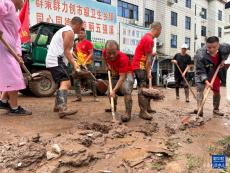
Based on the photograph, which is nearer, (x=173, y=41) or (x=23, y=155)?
(x=23, y=155)

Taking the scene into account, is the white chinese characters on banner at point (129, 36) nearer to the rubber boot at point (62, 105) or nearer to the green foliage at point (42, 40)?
the green foliage at point (42, 40)

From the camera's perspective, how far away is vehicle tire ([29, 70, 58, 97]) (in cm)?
607

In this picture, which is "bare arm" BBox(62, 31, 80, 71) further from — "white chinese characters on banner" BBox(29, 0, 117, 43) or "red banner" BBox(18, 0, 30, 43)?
"white chinese characters on banner" BBox(29, 0, 117, 43)

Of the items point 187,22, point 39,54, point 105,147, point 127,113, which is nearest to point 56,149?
point 105,147

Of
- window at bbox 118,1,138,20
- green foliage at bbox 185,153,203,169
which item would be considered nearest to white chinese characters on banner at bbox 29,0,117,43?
window at bbox 118,1,138,20

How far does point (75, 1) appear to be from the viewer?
11.1 metres

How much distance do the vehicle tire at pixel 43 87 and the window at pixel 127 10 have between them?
10541mm

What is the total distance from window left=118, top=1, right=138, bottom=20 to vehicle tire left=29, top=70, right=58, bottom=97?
1054cm

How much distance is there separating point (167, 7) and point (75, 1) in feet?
35.4

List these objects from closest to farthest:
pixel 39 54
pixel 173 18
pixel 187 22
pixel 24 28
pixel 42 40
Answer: pixel 39 54
pixel 42 40
pixel 24 28
pixel 173 18
pixel 187 22

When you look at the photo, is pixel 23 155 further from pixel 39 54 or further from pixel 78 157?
pixel 39 54

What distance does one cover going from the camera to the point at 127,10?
1537 cm

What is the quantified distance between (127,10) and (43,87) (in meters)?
11.7

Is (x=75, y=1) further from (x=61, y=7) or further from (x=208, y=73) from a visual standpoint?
(x=208, y=73)
